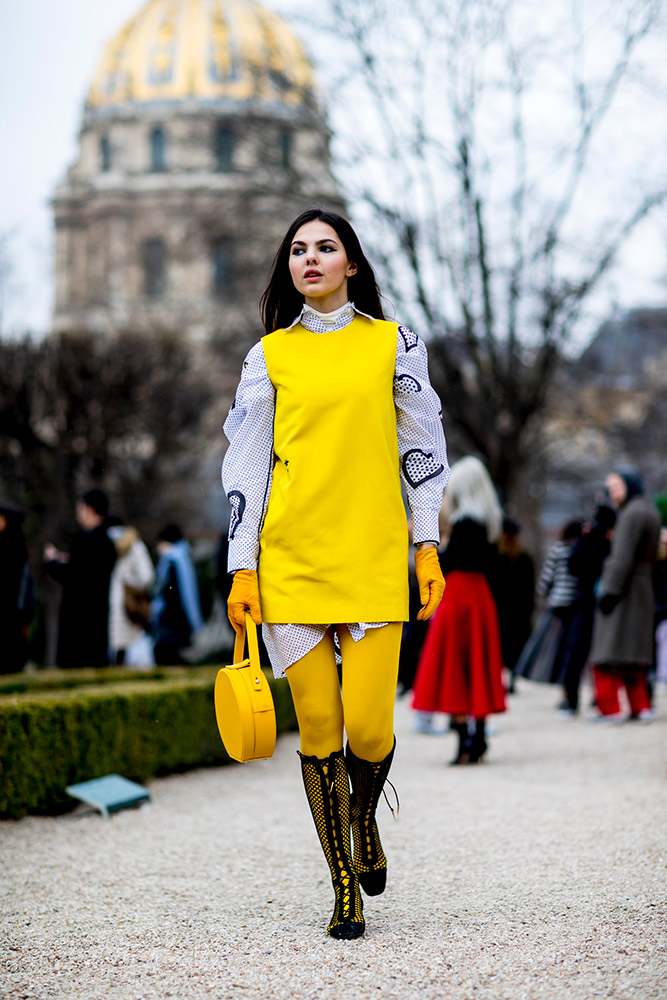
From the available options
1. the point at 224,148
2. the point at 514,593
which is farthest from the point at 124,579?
the point at 224,148

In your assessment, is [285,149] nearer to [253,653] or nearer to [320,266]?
[320,266]

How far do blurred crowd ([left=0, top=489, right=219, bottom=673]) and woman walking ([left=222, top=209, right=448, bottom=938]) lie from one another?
4.91m

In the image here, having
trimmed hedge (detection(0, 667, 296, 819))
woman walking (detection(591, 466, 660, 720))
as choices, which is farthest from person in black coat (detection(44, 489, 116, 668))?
woman walking (detection(591, 466, 660, 720))

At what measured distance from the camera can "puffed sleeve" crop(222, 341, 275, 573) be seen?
4.25 meters

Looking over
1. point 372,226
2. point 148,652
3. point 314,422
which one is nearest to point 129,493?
point 372,226

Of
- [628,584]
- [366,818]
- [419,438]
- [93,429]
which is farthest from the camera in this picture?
[93,429]

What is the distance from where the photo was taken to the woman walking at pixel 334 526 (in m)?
4.14

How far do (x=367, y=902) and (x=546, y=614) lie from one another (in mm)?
8227

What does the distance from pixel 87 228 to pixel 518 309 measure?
54.0 metres

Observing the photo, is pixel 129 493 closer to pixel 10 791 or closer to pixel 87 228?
pixel 10 791

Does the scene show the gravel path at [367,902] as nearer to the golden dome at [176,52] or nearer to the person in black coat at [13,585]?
the person in black coat at [13,585]

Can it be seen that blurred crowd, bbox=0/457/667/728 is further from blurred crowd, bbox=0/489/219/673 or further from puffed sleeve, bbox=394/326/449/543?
puffed sleeve, bbox=394/326/449/543

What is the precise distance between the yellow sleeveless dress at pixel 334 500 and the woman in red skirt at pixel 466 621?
4.14 m

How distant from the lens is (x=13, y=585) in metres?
8.88
